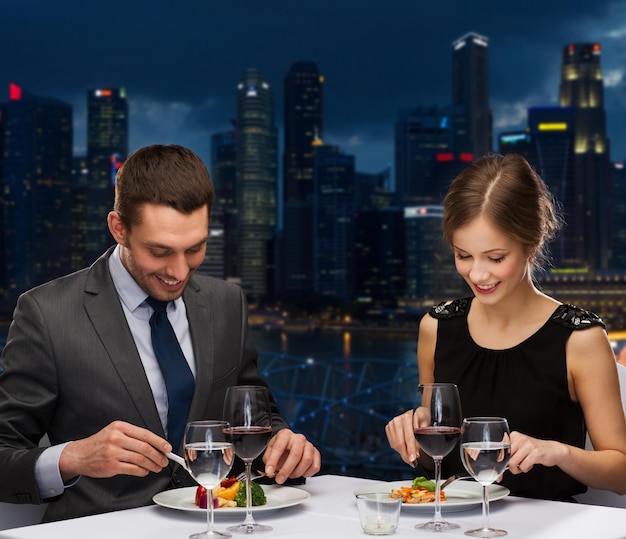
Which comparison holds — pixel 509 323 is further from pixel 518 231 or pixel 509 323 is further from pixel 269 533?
pixel 269 533

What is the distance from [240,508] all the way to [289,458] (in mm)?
182

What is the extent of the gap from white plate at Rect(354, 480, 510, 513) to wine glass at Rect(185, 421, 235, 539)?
404mm

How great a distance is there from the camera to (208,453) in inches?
60.4

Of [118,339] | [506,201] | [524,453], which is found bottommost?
[524,453]

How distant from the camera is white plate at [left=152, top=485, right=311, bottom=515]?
5.70 feet

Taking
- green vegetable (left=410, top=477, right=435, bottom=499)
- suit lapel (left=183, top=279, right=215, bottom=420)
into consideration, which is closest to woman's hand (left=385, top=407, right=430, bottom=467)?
green vegetable (left=410, top=477, right=435, bottom=499)

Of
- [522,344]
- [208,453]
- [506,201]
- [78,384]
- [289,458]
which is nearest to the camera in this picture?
[208,453]

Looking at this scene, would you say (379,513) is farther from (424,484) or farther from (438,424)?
(424,484)

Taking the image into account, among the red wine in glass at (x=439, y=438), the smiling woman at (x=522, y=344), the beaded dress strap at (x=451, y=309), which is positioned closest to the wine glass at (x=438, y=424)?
the red wine in glass at (x=439, y=438)

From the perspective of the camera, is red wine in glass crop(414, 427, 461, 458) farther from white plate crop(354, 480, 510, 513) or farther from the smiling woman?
the smiling woman

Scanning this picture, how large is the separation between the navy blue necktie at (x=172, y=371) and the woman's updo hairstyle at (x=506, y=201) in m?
0.71

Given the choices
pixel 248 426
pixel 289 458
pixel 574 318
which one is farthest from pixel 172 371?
pixel 574 318

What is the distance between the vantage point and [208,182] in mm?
2100

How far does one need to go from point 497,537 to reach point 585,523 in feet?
0.70
